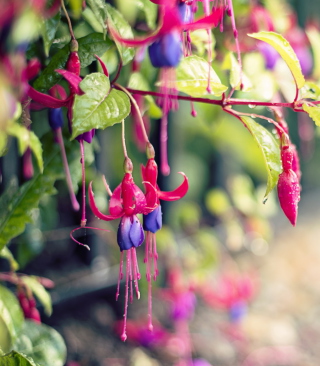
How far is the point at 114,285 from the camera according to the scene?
134cm

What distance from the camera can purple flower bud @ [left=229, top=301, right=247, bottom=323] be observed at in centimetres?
132

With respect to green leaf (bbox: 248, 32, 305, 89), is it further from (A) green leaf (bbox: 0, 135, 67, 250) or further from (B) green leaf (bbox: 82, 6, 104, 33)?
(A) green leaf (bbox: 0, 135, 67, 250)

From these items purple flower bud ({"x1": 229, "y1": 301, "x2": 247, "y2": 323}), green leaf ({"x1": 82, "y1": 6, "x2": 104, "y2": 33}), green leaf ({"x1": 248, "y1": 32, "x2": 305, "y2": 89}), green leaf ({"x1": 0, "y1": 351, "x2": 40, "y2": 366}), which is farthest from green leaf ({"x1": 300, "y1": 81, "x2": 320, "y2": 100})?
purple flower bud ({"x1": 229, "y1": 301, "x2": 247, "y2": 323})

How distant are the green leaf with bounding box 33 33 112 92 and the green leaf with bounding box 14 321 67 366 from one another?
1.31 feet

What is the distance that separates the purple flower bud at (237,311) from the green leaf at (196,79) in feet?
2.86

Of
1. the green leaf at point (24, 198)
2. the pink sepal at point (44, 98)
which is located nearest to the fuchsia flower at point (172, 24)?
the pink sepal at point (44, 98)

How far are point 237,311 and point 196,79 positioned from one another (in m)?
0.89

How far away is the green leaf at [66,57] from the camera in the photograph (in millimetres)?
581

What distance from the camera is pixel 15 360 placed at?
582mm

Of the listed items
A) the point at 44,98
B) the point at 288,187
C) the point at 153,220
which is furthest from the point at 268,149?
the point at 44,98

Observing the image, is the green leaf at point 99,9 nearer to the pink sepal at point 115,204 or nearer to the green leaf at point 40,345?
the pink sepal at point 115,204

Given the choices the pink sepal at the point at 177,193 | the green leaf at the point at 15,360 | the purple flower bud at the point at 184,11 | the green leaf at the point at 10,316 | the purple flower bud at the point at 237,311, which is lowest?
the purple flower bud at the point at 237,311

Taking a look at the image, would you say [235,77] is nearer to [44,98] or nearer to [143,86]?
[143,86]

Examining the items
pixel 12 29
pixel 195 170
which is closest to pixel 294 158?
pixel 12 29
